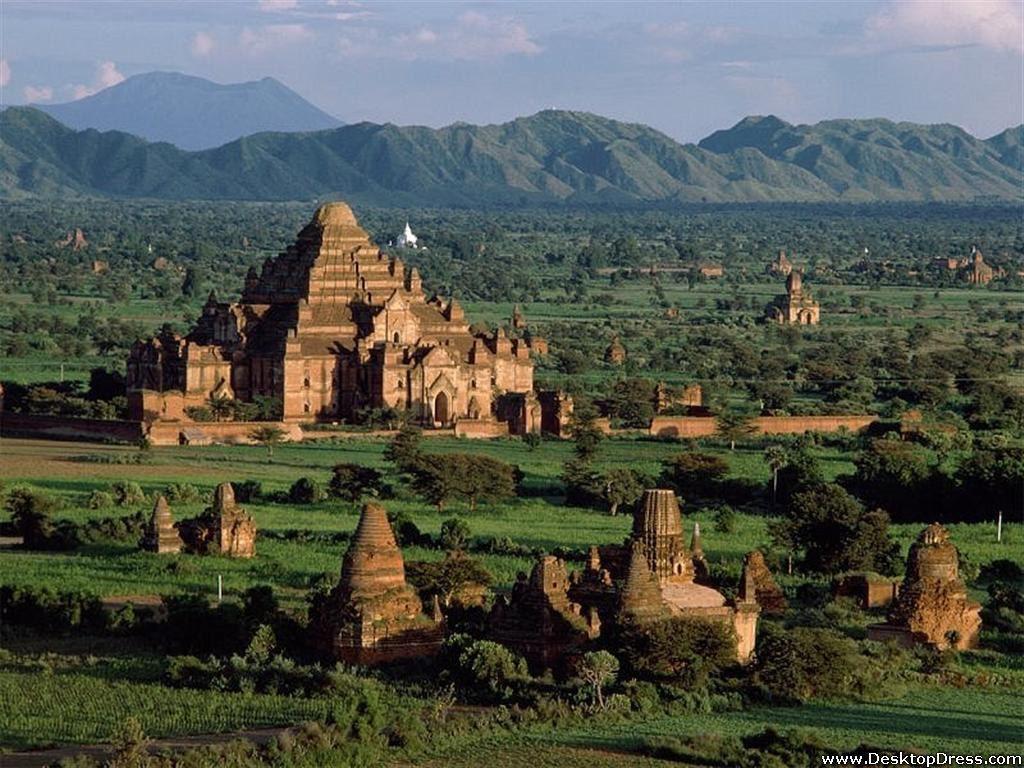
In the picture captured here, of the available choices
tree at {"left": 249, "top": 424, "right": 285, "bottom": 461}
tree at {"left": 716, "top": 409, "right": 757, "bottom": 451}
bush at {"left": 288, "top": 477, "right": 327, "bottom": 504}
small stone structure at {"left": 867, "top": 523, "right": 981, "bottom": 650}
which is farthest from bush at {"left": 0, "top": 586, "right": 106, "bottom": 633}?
tree at {"left": 716, "top": 409, "right": 757, "bottom": 451}

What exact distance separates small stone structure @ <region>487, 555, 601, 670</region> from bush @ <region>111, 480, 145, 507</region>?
53.2ft

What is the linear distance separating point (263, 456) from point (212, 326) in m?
8.55

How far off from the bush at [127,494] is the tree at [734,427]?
16.0 metres

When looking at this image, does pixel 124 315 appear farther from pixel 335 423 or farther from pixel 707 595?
pixel 707 595

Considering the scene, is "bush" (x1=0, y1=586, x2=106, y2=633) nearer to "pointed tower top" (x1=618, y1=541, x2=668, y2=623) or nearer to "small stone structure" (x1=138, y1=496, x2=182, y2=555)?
"small stone structure" (x1=138, y1=496, x2=182, y2=555)

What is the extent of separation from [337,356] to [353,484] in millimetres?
12846

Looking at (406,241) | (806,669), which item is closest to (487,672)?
(806,669)

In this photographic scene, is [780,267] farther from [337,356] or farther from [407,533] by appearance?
[407,533]

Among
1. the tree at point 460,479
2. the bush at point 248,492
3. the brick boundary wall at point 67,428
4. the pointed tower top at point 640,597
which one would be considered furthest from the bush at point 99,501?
the pointed tower top at point 640,597

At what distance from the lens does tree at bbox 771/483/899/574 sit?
4225cm

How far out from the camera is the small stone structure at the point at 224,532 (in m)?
42.4

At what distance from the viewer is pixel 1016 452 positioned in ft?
182

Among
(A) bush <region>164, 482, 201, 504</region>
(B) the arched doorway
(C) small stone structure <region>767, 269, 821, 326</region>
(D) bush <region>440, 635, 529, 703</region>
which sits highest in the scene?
(C) small stone structure <region>767, 269, 821, 326</region>

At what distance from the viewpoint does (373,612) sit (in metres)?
33.9
